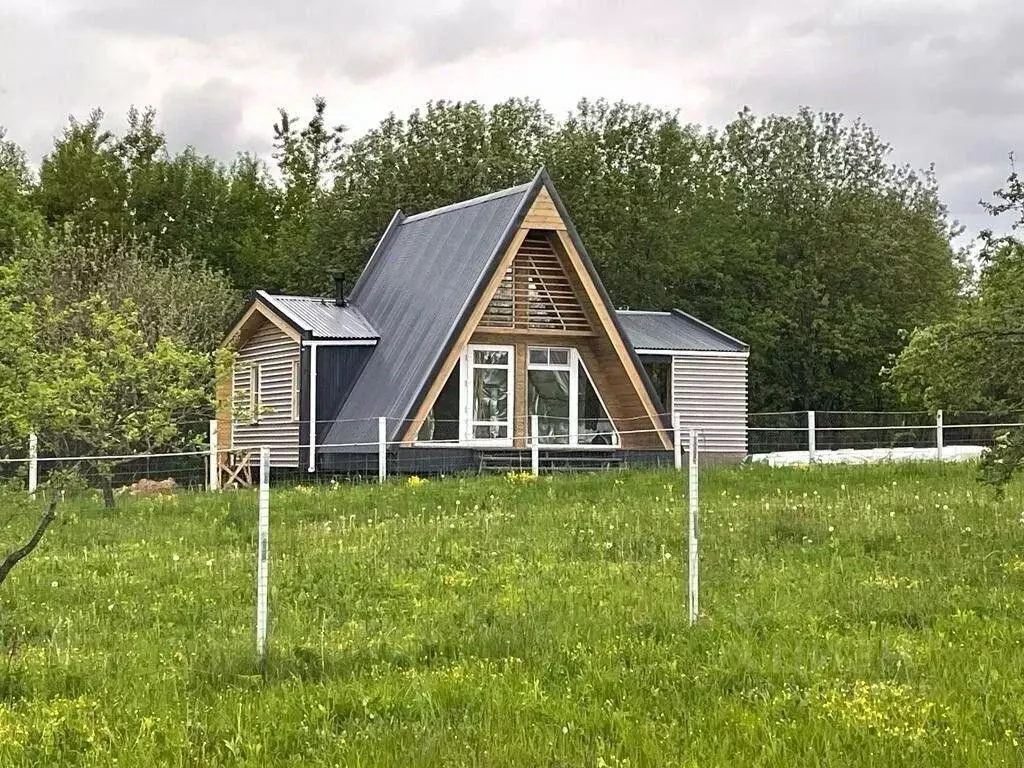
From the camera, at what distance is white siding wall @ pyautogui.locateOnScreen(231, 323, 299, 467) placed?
891 inches

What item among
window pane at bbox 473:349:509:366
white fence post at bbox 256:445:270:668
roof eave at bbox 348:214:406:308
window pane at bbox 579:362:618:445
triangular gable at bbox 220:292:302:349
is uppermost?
roof eave at bbox 348:214:406:308

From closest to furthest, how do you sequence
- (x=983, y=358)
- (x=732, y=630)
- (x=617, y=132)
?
(x=732, y=630), (x=983, y=358), (x=617, y=132)

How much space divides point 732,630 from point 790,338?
33.8m

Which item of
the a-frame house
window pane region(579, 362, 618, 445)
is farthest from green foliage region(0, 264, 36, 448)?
window pane region(579, 362, 618, 445)

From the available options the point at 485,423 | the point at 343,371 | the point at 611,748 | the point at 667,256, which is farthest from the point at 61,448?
the point at 667,256

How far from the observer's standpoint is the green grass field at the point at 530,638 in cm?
593

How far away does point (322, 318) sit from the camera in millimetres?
23766

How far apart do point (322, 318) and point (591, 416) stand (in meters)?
5.70

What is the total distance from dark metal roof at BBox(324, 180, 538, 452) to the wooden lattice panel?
0.85 metres

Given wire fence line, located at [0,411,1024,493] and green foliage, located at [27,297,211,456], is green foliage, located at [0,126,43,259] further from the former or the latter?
green foliage, located at [27,297,211,456]

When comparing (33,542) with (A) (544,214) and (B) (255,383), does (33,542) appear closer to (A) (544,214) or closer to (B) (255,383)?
(A) (544,214)

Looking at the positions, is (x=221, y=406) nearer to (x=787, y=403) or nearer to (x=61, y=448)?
(x=61, y=448)

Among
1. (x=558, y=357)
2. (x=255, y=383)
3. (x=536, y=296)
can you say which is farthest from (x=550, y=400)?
(x=255, y=383)

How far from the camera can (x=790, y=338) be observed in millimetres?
40906
